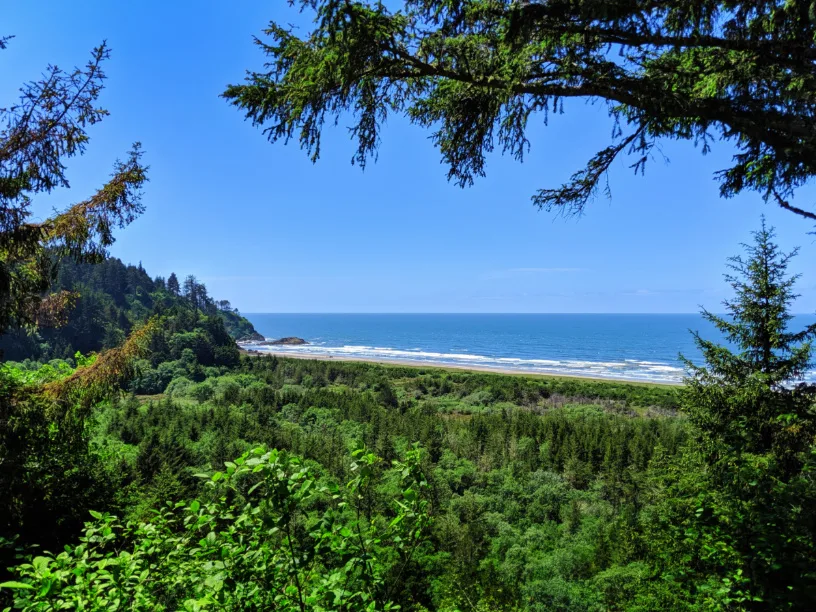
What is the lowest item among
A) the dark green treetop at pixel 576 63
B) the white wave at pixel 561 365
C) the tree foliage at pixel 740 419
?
the white wave at pixel 561 365

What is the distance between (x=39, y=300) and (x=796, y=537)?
8.39 m

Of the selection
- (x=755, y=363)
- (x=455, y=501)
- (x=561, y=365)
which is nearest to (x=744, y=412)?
(x=755, y=363)

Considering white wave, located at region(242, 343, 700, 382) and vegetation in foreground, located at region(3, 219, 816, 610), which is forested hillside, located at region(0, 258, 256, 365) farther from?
white wave, located at region(242, 343, 700, 382)

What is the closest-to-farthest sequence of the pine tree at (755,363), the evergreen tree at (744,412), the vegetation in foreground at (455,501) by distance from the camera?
the vegetation in foreground at (455,501) < the evergreen tree at (744,412) < the pine tree at (755,363)

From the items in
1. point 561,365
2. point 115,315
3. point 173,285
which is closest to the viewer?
point 561,365

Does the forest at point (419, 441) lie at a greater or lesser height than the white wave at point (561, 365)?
greater

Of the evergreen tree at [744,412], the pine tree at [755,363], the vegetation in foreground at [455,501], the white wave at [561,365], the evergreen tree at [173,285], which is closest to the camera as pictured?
→ the vegetation in foreground at [455,501]

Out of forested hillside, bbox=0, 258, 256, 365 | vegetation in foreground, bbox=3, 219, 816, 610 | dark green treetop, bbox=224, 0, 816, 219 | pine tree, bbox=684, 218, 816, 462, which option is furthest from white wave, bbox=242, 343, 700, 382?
dark green treetop, bbox=224, 0, 816, 219

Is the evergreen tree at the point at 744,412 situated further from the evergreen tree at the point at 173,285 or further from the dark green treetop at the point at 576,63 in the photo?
the evergreen tree at the point at 173,285

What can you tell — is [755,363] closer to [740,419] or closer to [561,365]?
[740,419]

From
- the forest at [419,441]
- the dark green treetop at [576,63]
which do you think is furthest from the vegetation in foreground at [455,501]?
the dark green treetop at [576,63]

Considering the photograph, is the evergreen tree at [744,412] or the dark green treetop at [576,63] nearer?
the dark green treetop at [576,63]

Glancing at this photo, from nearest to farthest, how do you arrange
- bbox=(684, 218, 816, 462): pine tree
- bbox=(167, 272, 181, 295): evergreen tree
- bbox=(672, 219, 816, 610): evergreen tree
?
bbox=(672, 219, 816, 610): evergreen tree
bbox=(684, 218, 816, 462): pine tree
bbox=(167, 272, 181, 295): evergreen tree

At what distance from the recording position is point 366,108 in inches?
135
